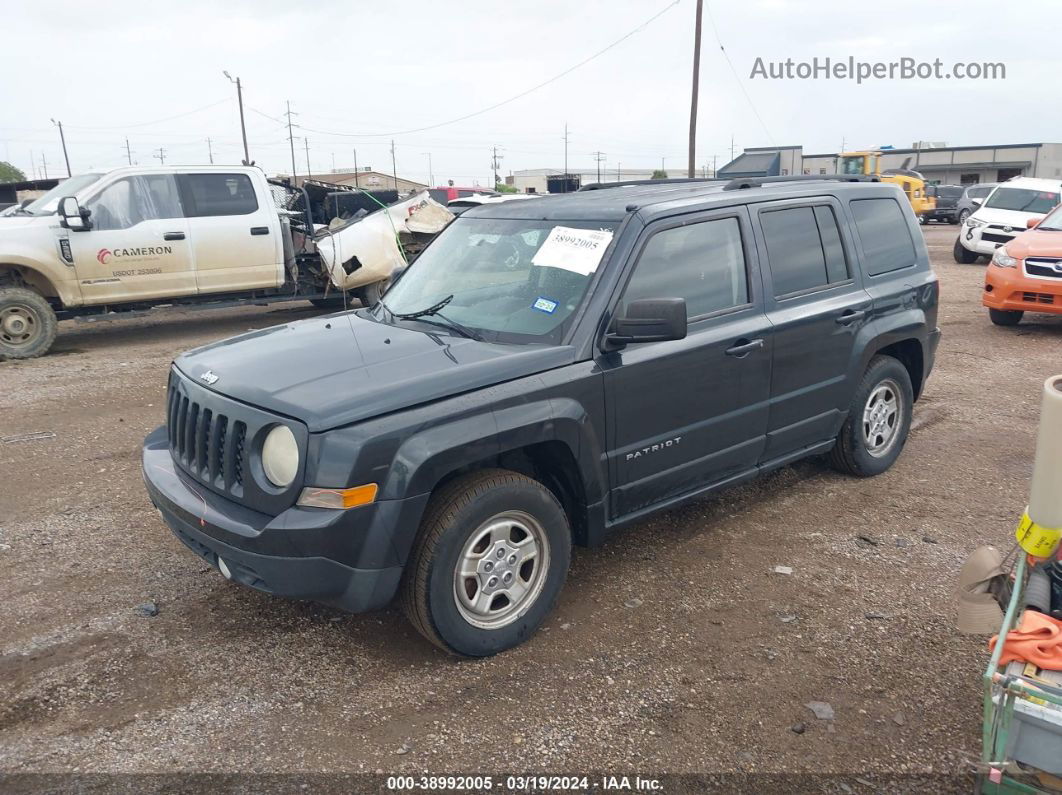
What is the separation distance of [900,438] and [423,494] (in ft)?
12.3

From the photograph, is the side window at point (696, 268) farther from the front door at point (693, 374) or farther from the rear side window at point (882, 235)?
the rear side window at point (882, 235)

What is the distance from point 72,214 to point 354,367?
7373 millimetres

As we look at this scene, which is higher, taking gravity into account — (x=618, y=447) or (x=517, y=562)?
(x=618, y=447)

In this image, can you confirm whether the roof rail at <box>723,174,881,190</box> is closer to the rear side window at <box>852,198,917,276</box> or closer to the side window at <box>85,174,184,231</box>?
the rear side window at <box>852,198,917,276</box>

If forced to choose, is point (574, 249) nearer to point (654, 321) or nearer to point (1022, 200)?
Result: point (654, 321)

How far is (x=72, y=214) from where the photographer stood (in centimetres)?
890

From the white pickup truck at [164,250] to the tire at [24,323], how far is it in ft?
0.04

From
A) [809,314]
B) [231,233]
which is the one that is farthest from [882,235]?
[231,233]

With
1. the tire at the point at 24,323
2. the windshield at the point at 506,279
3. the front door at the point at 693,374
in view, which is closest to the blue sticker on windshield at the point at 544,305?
the windshield at the point at 506,279

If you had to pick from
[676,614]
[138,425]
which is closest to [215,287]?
[138,425]

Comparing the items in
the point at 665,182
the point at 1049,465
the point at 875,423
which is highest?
the point at 665,182

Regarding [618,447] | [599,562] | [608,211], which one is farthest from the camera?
[599,562]

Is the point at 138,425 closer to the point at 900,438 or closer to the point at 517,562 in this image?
the point at 517,562

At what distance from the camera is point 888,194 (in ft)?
17.0
